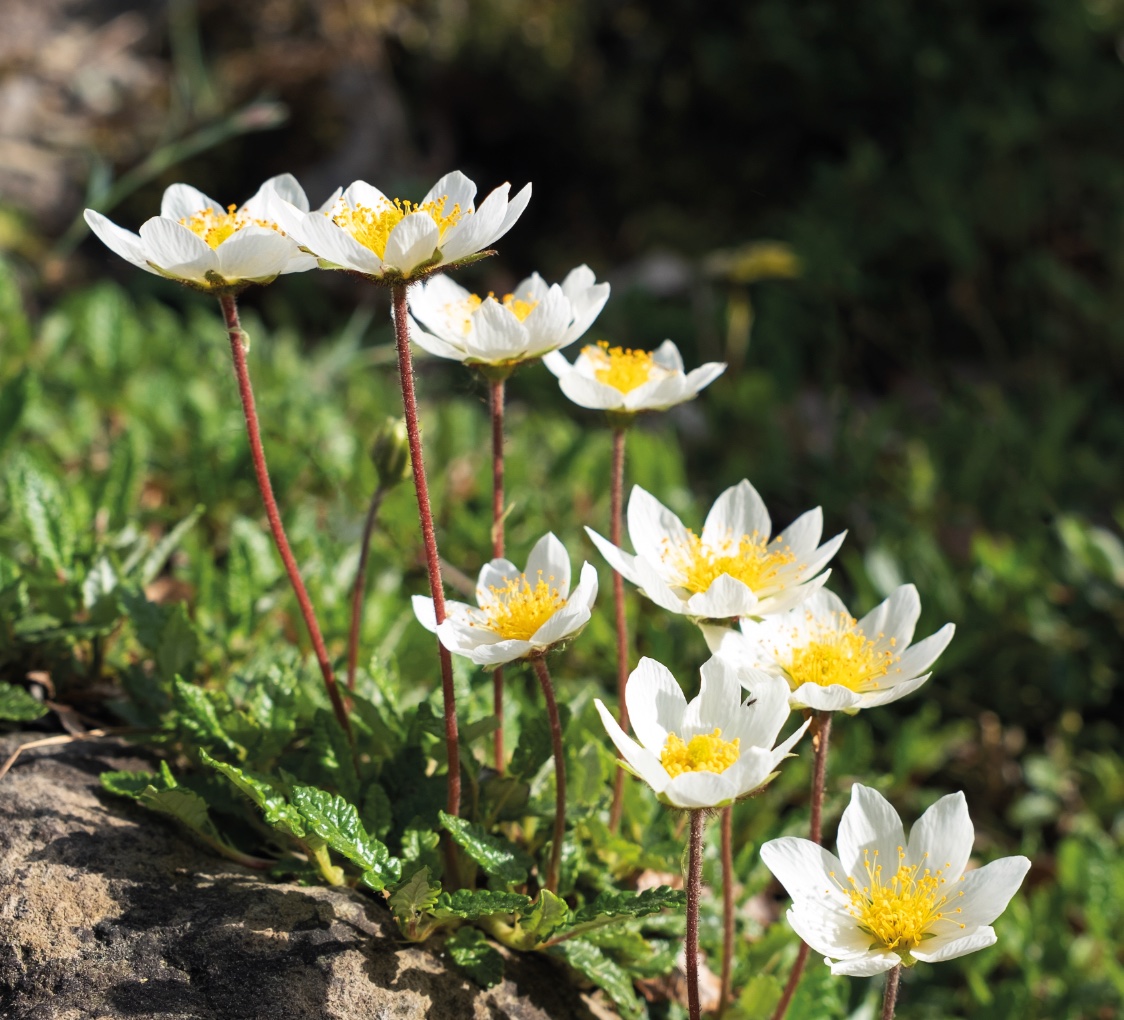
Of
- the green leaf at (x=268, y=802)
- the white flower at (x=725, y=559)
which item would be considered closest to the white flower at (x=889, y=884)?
the white flower at (x=725, y=559)

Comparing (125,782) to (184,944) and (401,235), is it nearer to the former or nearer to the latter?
(184,944)

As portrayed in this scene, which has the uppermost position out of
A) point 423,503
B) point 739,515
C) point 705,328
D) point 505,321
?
point 505,321

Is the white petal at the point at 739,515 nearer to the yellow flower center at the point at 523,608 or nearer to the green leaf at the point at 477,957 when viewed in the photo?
the yellow flower center at the point at 523,608

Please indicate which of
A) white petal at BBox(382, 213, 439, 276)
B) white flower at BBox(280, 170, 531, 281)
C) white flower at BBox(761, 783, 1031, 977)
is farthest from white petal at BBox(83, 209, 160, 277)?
white flower at BBox(761, 783, 1031, 977)

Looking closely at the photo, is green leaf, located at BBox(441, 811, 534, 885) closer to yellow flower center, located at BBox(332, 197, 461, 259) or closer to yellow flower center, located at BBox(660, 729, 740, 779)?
yellow flower center, located at BBox(660, 729, 740, 779)

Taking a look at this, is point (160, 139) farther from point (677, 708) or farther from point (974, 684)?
point (677, 708)

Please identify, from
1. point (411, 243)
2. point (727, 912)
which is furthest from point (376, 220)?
point (727, 912)
